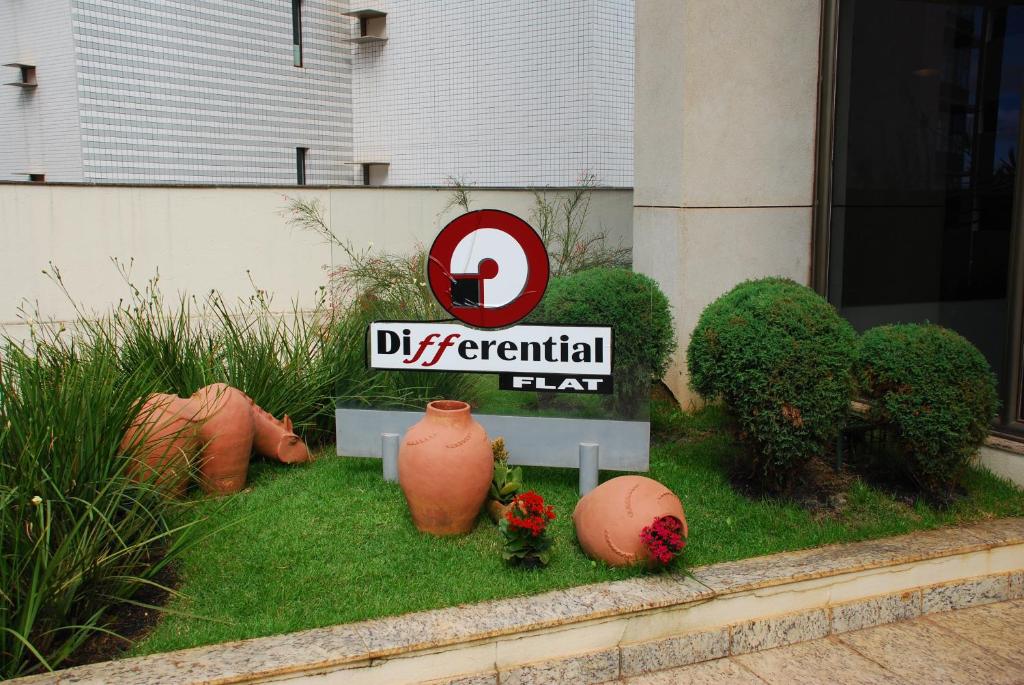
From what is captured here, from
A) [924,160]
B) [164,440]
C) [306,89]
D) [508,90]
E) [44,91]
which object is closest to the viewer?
[164,440]

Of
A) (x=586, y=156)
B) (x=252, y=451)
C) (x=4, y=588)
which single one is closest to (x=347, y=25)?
(x=586, y=156)

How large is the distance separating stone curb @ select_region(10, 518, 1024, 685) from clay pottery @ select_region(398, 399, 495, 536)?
0.85 m

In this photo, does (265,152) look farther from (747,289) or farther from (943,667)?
(943,667)

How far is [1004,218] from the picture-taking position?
8.84m

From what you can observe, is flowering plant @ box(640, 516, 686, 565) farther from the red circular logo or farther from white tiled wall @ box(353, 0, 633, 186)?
white tiled wall @ box(353, 0, 633, 186)

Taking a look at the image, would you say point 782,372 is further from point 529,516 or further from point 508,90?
point 508,90

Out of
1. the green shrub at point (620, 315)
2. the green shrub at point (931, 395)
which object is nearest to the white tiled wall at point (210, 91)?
the green shrub at point (620, 315)

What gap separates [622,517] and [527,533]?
0.49m

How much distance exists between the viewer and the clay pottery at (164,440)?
193 inches

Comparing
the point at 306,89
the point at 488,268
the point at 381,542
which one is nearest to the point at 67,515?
the point at 381,542

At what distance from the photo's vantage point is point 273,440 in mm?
6227

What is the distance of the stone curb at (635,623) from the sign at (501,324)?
1489 mm

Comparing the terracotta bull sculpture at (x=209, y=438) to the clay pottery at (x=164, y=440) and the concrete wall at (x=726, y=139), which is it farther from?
the concrete wall at (x=726, y=139)

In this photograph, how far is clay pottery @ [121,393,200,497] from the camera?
16.0 feet
